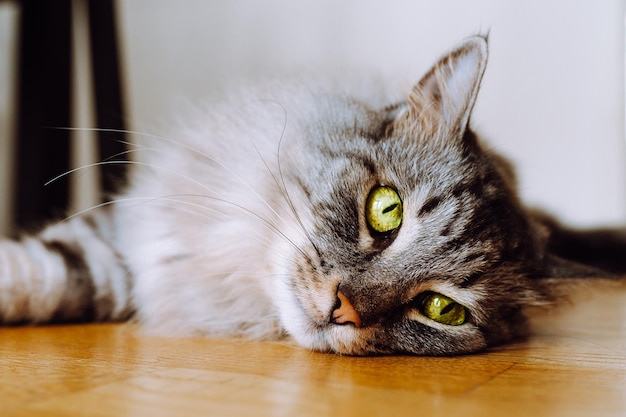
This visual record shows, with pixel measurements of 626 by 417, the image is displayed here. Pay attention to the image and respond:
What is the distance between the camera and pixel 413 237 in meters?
1.14

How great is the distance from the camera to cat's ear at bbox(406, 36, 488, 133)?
1.27 meters

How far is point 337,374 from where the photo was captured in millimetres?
938

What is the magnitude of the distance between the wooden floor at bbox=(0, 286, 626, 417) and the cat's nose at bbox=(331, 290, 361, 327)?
0.07 meters

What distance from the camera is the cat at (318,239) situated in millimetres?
1124

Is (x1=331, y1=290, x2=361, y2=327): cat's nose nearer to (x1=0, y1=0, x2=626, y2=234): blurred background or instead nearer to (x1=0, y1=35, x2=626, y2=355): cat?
(x1=0, y1=35, x2=626, y2=355): cat

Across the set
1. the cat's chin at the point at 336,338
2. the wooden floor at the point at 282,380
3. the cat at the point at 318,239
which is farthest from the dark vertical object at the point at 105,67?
the cat's chin at the point at 336,338

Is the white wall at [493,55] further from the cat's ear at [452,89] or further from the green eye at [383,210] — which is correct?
the green eye at [383,210]

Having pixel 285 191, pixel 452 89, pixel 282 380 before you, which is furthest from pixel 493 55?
pixel 282 380

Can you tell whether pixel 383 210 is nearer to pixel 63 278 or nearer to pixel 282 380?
pixel 282 380

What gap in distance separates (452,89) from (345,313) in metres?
0.57

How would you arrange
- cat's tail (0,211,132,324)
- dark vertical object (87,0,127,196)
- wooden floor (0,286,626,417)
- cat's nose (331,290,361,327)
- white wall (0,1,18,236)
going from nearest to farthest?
wooden floor (0,286,626,417) → cat's nose (331,290,361,327) → cat's tail (0,211,132,324) → dark vertical object (87,0,127,196) → white wall (0,1,18,236)

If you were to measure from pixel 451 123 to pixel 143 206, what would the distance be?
784 mm

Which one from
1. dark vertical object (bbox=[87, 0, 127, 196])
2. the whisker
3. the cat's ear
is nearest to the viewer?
the whisker

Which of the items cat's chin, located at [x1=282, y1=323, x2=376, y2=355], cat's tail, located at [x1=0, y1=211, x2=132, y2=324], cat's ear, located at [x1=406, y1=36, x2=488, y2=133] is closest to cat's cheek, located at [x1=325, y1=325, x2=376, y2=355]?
cat's chin, located at [x1=282, y1=323, x2=376, y2=355]
